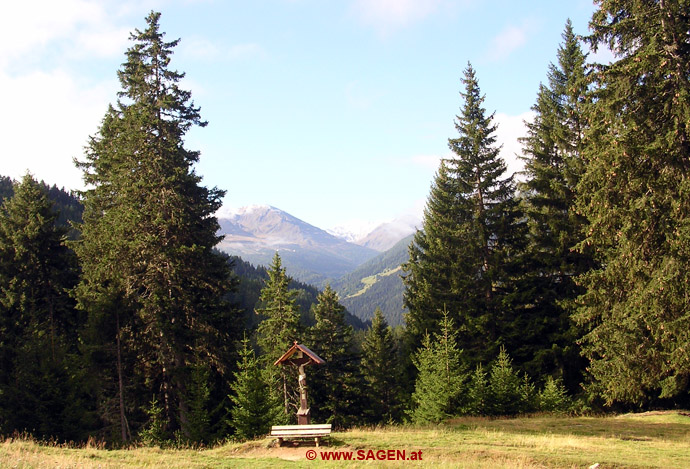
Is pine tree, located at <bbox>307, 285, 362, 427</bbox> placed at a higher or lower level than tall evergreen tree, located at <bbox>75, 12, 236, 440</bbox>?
lower

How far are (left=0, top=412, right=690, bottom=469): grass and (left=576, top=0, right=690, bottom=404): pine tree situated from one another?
2.98 m

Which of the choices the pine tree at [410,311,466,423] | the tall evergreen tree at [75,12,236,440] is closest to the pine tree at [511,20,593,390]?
the pine tree at [410,311,466,423]

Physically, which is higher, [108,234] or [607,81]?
[607,81]

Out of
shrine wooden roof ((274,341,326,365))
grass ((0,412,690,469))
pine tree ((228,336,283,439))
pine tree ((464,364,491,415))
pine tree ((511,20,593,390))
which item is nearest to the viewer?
grass ((0,412,690,469))

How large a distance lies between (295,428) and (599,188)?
1465cm

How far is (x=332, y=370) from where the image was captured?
3459 cm

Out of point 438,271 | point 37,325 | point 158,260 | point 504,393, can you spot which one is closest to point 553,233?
point 438,271

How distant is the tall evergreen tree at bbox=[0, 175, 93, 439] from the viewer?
20953 millimetres

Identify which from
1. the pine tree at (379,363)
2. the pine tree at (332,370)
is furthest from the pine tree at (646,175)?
the pine tree at (379,363)

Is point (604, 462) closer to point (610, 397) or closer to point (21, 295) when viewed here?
point (610, 397)

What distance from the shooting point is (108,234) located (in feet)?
80.7

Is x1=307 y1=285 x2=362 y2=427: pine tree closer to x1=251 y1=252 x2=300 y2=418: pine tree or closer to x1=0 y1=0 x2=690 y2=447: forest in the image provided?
x1=0 y1=0 x2=690 y2=447: forest

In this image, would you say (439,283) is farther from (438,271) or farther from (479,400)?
(479,400)

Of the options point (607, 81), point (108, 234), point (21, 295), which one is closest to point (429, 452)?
point (607, 81)
